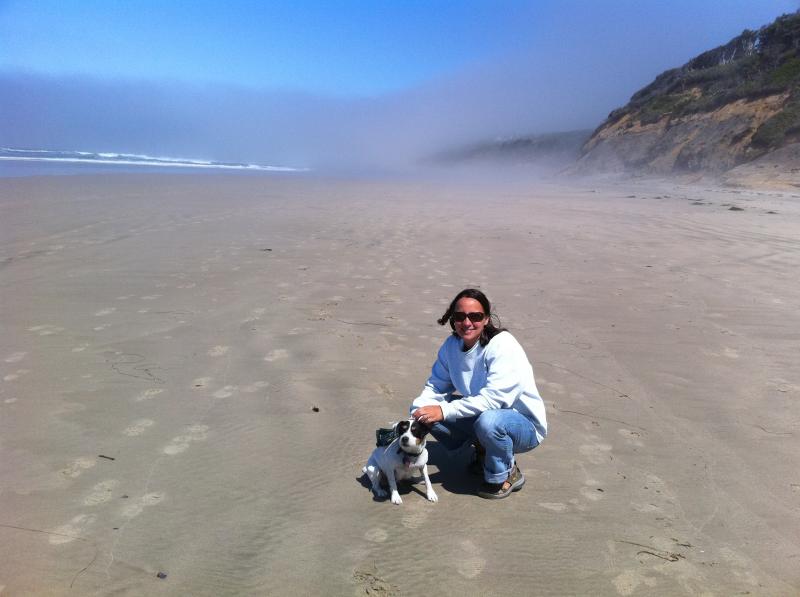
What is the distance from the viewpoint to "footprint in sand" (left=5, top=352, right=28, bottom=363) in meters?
4.67

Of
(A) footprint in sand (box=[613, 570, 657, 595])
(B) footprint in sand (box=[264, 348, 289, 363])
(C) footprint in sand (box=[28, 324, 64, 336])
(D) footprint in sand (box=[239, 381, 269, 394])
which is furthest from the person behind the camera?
(C) footprint in sand (box=[28, 324, 64, 336])

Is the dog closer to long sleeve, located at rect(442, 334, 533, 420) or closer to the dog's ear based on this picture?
the dog's ear

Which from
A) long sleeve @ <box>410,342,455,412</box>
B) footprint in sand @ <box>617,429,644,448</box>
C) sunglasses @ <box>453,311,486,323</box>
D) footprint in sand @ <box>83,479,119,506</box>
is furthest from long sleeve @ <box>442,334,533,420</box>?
footprint in sand @ <box>83,479,119,506</box>

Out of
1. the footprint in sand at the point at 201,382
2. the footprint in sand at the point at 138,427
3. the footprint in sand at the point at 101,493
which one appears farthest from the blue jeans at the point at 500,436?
the footprint in sand at the point at 201,382

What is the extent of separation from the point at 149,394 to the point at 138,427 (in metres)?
0.50

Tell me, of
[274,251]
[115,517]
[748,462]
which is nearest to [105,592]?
[115,517]

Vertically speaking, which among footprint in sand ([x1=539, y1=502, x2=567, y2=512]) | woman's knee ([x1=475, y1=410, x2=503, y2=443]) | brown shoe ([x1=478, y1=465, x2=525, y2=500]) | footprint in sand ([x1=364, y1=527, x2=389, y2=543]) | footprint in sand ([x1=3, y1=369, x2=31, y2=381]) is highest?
woman's knee ([x1=475, y1=410, x2=503, y2=443])

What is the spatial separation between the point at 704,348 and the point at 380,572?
397 centimetres

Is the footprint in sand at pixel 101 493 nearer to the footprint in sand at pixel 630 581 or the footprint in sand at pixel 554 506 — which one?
the footprint in sand at pixel 554 506

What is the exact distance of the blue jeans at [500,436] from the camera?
9.73 feet

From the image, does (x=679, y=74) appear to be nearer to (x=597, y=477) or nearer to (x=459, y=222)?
(x=459, y=222)

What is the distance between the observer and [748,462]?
3453 millimetres

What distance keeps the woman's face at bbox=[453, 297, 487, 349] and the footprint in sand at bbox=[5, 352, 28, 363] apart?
3.58m

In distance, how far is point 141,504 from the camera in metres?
2.89
